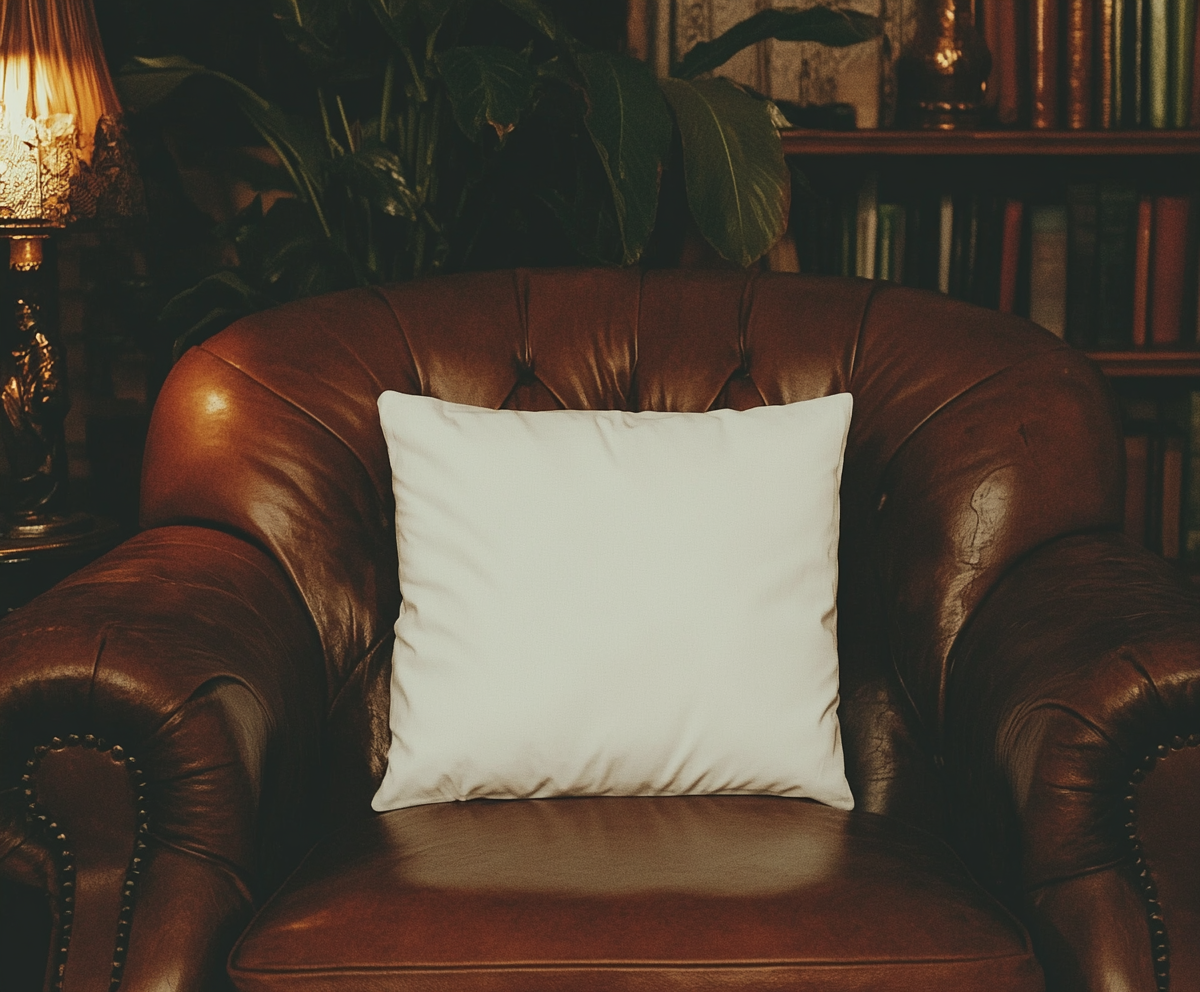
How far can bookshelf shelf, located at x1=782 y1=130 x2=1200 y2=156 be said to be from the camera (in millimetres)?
1782

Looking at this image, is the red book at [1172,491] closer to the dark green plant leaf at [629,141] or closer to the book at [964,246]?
the book at [964,246]

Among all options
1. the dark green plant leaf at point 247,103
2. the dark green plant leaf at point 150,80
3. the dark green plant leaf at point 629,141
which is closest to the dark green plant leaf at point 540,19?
the dark green plant leaf at point 629,141

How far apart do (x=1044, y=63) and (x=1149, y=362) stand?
504 millimetres

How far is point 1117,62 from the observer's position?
182 cm

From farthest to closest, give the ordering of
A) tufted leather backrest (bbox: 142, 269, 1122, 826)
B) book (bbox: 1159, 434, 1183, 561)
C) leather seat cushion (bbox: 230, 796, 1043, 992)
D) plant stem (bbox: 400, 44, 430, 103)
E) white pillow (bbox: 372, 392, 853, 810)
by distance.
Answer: book (bbox: 1159, 434, 1183, 561), plant stem (bbox: 400, 44, 430, 103), tufted leather backrest (bbox: 142, 269, 1122, 826), white pillow (bbox: 372, 392, 853, 810), leather seat cushion (bbox: 230, 796, 1043, 992)

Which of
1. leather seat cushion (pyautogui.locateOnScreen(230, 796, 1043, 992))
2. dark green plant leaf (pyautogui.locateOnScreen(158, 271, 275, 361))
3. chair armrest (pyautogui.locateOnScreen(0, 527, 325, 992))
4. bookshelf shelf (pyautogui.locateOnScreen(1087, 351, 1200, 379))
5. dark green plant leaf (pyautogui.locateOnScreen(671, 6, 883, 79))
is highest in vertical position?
dark green plant leaf (pyautogui.locateOnScreen(671, 6, 883, 79))

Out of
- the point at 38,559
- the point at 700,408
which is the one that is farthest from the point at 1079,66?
the point at 38,559

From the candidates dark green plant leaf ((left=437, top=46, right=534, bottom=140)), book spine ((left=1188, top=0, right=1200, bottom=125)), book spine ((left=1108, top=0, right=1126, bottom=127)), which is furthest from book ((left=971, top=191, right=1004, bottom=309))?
dark green plant leaf ((left=437, top=46, right=534, bottom=140))

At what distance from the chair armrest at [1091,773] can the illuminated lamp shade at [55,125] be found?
1.19 m

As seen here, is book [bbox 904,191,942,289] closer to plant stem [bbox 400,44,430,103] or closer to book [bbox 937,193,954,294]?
book [bbox 937,193,954,294]

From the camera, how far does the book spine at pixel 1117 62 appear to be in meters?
1.80

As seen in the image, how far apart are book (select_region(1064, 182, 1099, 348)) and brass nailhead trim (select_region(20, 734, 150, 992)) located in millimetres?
1602

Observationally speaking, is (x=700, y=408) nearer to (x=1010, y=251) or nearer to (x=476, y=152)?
(x=476, y=152)

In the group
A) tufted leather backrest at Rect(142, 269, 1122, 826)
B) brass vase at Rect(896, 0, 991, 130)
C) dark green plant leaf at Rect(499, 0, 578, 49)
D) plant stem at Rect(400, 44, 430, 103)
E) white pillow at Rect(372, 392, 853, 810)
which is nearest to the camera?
white pillow at Rect(372, 392, 853, 810)
